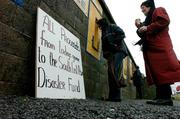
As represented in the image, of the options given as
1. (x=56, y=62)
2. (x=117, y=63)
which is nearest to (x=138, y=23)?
(x=117, y=63)

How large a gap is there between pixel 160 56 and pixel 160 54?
0.09 ft

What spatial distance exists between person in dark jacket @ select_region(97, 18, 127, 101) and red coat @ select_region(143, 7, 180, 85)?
61cm

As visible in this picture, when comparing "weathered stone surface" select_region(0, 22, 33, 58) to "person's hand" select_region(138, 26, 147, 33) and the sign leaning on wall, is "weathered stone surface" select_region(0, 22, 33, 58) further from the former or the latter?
"person's hand" select_region(138, 26, 147, 33)

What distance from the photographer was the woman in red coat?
3793 millimetres

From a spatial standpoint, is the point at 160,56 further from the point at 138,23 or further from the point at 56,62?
the point at 56,62

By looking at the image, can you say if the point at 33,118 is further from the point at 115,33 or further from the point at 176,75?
the point at 115,33

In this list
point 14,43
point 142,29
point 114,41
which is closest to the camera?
point 14,43

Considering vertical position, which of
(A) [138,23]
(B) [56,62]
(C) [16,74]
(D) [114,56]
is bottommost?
(C) [16,74]

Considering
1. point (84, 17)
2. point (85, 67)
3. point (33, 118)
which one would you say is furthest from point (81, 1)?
point (33, 118)

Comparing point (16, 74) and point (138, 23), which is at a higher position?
point (138, 23)

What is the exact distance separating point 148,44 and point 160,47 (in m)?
0.20

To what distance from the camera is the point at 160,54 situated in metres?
3.89

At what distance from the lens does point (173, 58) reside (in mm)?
3848

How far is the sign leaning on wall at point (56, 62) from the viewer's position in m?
2.96
